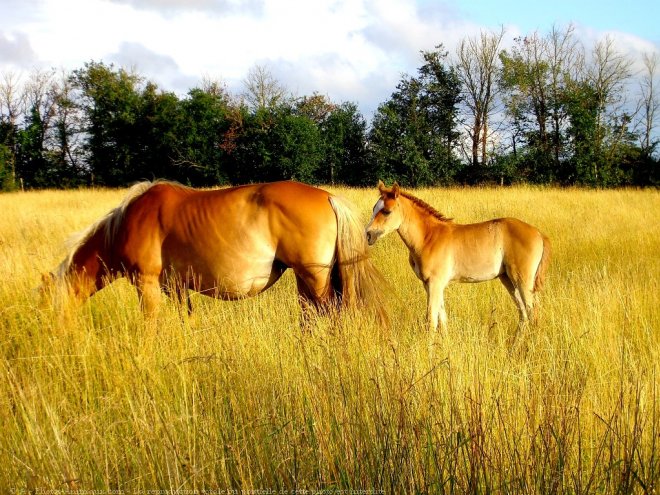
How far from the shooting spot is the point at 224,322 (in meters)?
4.29

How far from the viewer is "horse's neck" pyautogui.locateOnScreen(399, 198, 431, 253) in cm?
581

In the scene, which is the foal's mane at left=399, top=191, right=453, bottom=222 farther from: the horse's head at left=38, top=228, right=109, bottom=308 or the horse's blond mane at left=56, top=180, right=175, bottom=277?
the horse's head at left=38, top=228, right=109, bottom=308

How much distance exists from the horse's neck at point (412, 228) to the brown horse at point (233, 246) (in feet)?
3.35

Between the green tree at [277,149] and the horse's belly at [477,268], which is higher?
the green tree at [277,149]

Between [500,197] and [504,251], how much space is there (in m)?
8.90

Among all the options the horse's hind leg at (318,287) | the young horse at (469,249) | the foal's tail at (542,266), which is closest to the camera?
the horse's hind leg at (318,287)

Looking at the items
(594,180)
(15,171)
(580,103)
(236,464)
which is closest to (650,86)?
(580,103)

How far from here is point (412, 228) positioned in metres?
5.82

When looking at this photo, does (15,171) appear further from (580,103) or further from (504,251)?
(504,251)

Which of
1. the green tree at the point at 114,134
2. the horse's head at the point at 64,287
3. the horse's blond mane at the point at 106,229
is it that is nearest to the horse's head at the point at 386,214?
the horse's blond mane at the point at 106,229

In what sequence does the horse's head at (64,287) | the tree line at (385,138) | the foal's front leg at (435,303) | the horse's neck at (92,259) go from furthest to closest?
the tree line at (385,138) < the foal's front leg at (435,303) < the horse's neck at (92,259) < the horse's head at (64,287)

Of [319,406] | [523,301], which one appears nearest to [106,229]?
[319,406]

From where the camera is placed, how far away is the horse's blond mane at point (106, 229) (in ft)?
16.2

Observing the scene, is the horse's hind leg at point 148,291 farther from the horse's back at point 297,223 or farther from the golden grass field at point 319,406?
the horse's back at point 297,223
